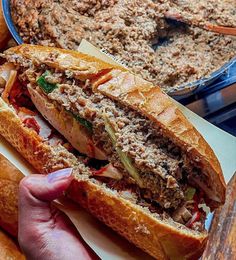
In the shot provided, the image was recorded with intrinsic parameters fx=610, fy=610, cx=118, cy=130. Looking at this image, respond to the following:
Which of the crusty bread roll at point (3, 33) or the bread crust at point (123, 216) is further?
the crusty bread roll at point (3, 33)

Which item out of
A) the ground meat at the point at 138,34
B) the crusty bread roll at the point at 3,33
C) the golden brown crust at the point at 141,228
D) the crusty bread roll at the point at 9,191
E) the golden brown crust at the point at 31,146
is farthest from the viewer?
the crusty bread roll at the point at 3,33

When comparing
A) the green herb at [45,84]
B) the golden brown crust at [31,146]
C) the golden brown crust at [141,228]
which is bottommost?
the golden brown crust at [141,228]

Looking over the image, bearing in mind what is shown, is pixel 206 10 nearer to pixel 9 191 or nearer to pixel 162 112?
pixel 162 112

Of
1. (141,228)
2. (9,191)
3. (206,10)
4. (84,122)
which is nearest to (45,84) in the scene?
(84,122)

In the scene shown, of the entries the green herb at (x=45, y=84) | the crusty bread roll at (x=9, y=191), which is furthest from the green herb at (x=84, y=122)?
the crusty bread roll at (x=9, y=191)

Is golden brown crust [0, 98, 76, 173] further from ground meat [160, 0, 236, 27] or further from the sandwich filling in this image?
ground meat [160, 0, 236, 27]

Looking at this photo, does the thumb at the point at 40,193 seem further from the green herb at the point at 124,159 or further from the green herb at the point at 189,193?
the green herb at the point at 189,193

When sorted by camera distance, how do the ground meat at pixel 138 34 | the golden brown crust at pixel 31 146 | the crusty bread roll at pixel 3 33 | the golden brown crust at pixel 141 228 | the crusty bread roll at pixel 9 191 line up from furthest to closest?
the crusty bread roll at pixel 3 33
the ground meat at pixel 138 34
the crusty bread roll at pixel 9 191
the golden brown crust at pixel 31 146
the golden brown crust at pixel 141 228

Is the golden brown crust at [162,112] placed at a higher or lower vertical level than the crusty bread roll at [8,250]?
higher
